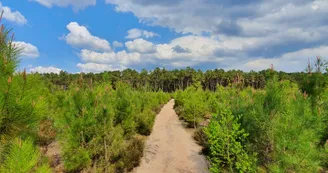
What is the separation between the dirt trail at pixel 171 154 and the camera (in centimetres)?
1138

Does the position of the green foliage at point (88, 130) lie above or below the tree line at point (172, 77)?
below

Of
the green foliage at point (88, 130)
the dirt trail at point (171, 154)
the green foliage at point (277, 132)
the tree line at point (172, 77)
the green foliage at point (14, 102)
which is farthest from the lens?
the tree line at point (172, 77)

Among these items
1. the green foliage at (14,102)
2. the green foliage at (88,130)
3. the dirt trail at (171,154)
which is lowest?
the dirt trail at (171,154)

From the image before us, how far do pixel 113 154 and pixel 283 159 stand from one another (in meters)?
7.76

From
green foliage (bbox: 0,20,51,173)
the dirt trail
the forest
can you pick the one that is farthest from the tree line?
green foliage (bbox: 0,20,51,173)

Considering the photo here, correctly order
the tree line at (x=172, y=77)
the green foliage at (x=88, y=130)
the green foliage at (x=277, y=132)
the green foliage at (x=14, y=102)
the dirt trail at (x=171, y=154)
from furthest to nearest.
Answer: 1. the tree line at (x=172, y=77)
2. the dirt trail at (x=171, y=154)
3. the green foliage at (x=88, y=130)
4. the green foliage at (x=277, y=132)
5. the green foliage at (x=14, y=102)

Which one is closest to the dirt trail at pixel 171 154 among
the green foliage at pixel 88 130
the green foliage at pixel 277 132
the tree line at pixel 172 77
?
the green foliage at pixel 88 130

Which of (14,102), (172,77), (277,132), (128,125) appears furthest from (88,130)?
(172,77)

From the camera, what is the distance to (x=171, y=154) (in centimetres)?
1342

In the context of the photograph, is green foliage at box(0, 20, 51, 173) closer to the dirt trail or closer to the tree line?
the dirt trail

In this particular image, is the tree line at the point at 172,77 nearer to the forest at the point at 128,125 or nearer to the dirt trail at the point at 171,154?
the dirt trail at the point at 171,154

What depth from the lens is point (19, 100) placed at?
110 inches

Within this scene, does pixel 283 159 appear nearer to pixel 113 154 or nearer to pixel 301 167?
pixel 301 167

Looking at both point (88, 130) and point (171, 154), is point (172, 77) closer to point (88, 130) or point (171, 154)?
point (171, 154)
